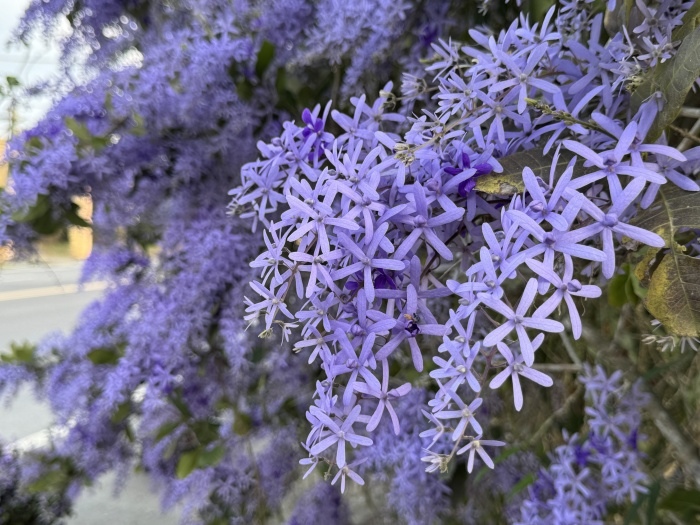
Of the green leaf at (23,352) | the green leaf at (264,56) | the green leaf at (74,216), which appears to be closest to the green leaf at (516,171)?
the green leaf at (264,56)

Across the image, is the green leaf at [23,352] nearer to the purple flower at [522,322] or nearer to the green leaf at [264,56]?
the green leaf at [264,56]

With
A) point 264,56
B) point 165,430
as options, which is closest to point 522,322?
point 264,56

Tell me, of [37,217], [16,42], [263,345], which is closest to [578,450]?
[263,345]

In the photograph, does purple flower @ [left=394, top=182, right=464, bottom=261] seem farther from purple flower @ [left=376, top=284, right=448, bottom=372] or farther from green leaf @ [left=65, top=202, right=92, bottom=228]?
green leaf @ [left=65, top=202, right=92, bottom=228]

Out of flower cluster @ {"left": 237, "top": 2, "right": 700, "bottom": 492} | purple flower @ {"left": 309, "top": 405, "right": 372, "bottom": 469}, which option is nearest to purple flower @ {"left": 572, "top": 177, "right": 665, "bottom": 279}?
flower cluster @ {"left": 237, "top": 2, "right": 700, "bottom": 492}

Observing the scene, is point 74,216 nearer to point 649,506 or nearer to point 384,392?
point 384,392
